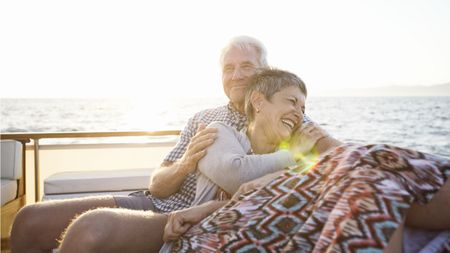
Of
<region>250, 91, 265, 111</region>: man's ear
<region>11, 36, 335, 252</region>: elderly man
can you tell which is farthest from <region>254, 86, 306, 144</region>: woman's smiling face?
<region>11, 36, 335, 252</region>: elderly man

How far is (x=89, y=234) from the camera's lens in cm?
142

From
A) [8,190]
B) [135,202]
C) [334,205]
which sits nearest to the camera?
[334,205]

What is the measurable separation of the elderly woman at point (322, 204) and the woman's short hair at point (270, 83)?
13.0 inches

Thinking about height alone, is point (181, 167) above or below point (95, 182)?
above

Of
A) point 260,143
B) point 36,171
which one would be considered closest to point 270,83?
point 260,143

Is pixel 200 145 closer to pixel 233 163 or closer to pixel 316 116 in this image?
pixel 233 163

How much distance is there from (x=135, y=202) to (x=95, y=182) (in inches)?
42.3

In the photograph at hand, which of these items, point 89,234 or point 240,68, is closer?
point 89,234

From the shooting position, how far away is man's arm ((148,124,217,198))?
1.70 m

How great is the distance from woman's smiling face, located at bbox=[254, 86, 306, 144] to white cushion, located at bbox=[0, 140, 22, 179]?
8.04 feet

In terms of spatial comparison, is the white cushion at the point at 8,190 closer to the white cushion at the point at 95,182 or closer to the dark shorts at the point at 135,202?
the white cushion at the point at 95,182

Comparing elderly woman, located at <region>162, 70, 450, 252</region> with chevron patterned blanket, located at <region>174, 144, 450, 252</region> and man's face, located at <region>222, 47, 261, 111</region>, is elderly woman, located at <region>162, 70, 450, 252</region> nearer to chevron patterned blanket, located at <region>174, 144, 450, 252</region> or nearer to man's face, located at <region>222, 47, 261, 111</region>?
chevron patterned blanket, located at <region>174, 144, 450, 252</region>

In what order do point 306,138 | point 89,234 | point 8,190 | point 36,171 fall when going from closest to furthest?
point 89,234, point 306,138, point 8,190, point 36,171

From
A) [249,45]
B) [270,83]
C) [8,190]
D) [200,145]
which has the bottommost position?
[8,190]
